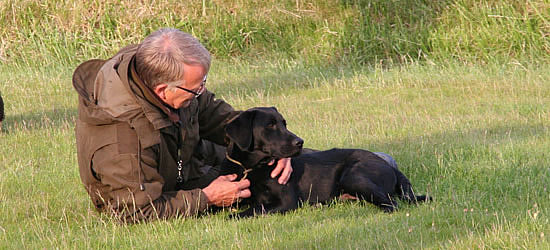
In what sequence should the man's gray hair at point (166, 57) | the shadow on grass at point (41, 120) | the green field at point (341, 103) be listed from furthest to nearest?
the shadow on grass at point (41, 120) → the green field at point (341, 103) → the man's gray hair at point (166, 57)

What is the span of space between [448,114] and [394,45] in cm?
476

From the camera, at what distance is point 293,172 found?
5.61 meters

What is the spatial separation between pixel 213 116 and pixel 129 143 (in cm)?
126

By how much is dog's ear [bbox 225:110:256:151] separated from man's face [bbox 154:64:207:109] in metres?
0.61

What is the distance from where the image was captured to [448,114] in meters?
9.05

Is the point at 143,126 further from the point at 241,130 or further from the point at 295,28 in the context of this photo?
the point at 295,28

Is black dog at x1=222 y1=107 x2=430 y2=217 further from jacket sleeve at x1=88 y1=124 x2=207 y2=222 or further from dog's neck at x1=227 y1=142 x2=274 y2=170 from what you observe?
jacket sleeve at x1=88 y1=124 x2=207 y2=222

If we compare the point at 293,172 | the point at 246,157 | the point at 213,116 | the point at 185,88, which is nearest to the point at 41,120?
the point at 213,116

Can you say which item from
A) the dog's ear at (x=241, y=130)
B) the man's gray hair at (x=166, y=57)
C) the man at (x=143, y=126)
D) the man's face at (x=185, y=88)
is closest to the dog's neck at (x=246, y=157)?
the dog's ear at (x=241, y=130)

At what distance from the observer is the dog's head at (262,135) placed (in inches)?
209

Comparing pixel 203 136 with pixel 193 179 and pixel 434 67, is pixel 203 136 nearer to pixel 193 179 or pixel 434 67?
pixel 193 179

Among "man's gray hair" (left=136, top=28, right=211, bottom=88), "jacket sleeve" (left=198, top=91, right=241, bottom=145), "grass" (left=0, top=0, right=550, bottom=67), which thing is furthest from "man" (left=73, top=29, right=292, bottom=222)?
"grass" (left=0, top=0, right=550, bottom=67)

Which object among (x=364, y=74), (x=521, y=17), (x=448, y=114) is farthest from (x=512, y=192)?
(x=521, y=17)

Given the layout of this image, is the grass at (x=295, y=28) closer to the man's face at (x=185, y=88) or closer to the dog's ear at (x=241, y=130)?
the dog's ear at (x=241, y=130)
